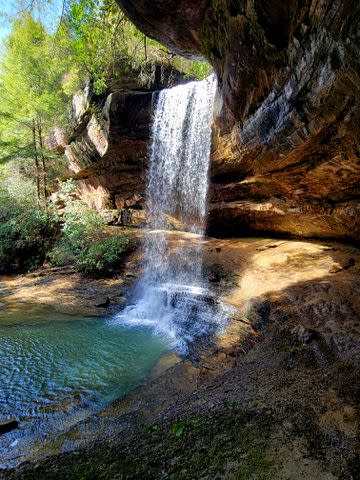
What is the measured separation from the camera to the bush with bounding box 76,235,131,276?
31.9 feet

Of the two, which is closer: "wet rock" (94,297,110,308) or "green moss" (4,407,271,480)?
"green moss" (4,407,271,480)

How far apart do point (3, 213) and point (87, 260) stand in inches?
241

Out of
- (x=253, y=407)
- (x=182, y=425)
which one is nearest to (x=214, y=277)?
(x=253, y=407)

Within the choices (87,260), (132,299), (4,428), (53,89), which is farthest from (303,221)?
(53,89)

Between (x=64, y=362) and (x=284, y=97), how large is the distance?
21.0ft

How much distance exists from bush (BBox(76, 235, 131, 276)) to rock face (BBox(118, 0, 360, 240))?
4.79 metres

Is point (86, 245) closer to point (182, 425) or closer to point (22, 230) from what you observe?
point (22, 230)

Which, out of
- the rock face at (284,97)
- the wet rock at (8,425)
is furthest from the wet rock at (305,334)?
the wet rock at (8,425)

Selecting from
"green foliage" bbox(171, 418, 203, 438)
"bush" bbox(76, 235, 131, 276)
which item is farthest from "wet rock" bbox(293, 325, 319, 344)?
"bush" bbox(76, 235, 131, 276)

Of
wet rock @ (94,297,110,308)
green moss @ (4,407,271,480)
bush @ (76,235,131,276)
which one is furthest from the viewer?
bush @ (76,235,131,276)

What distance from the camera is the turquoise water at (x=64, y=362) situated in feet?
11.8

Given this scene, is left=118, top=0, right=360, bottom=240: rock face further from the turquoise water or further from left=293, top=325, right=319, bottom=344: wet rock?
the turquoise water

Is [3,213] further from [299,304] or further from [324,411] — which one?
[324,411]

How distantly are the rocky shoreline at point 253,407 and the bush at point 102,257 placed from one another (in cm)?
567
